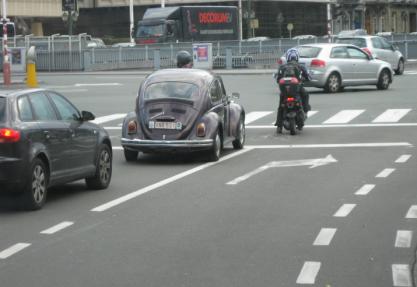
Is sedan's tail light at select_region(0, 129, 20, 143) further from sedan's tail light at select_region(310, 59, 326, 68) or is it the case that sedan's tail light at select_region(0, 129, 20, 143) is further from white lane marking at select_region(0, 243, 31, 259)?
sedan's tail light at select_region(310, 59, 326, 68)

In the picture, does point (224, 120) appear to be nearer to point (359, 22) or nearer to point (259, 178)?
point (259, 178)

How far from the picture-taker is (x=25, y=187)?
10.9 meters

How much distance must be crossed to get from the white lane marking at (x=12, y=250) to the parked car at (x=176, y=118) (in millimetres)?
6799

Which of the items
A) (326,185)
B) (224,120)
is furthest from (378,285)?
(224,120)

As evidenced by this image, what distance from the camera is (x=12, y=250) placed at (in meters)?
8.84

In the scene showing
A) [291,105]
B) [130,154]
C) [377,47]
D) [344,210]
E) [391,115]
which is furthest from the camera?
[377,47]

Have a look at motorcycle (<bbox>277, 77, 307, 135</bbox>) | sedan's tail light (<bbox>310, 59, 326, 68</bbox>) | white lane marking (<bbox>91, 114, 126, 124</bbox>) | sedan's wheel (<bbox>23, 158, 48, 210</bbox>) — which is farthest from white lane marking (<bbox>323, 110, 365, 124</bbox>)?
sedan's wheel (<bbox>23, 158, 48, 210</bbox>)

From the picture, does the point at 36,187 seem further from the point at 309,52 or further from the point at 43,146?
the point at 309,52

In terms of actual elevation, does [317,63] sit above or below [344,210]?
above

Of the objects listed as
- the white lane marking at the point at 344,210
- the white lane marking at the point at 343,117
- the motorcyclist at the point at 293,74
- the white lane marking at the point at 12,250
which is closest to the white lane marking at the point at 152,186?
the white lane marking at the point at 12,250

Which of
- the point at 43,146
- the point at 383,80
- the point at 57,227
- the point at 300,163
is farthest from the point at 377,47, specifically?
the point at 57,227

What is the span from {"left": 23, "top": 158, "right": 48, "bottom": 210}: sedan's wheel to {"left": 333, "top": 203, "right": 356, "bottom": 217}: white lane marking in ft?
11.0

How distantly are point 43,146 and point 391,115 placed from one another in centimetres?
1403

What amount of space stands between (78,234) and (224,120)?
7.59 meters
